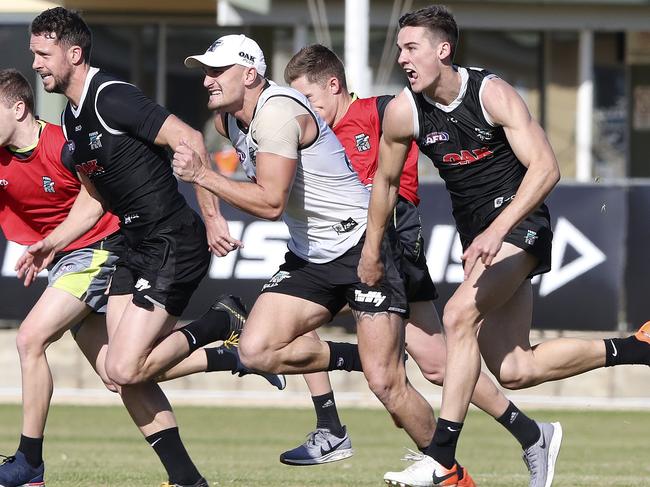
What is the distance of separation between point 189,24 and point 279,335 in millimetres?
15309

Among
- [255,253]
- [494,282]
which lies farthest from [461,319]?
[255,253]

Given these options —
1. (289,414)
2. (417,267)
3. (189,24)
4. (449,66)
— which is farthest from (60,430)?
(189,24)

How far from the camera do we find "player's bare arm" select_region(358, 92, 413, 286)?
7.23 m

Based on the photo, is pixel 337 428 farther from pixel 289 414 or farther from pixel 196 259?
pixel 289 414

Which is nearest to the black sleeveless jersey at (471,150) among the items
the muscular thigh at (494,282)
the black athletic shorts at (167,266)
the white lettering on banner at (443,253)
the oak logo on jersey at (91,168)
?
the muscular thigh at (494,282)

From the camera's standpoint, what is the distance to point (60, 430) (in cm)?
1316

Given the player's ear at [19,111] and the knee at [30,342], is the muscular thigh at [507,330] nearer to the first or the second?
the knee at [30,342]

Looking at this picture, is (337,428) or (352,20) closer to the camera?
(337,428)

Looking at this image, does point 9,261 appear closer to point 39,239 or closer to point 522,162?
point 39,239

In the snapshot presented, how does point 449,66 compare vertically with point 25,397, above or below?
above

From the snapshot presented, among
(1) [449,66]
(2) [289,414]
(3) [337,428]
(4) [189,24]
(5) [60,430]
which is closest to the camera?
(1) [449,66]

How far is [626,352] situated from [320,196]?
2.04 m

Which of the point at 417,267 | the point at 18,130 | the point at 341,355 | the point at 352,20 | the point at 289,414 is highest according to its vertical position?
the point at 352,20

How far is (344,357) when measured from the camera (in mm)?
7934
